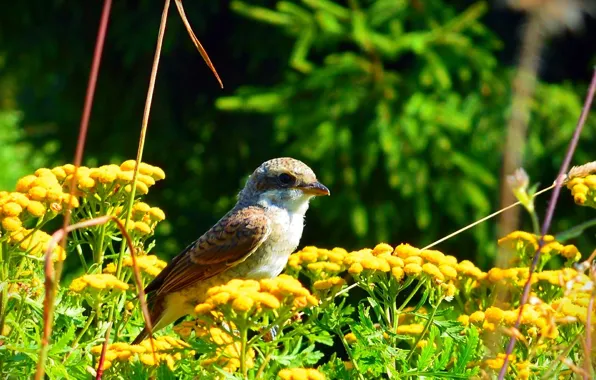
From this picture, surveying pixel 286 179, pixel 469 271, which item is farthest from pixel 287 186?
pixel 469 271

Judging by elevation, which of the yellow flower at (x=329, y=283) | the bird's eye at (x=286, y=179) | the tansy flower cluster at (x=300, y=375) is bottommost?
the bird's eye at (x=286, y=179)

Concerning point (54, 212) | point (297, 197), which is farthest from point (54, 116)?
point (54, 212)

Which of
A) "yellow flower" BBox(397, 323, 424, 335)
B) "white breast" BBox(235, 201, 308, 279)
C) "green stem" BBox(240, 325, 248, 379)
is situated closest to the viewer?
"green stem" BBox(240, 325, 248, 379)

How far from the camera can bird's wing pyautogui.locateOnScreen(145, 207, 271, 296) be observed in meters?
3.55

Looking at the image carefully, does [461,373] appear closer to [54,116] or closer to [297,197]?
[297,197]

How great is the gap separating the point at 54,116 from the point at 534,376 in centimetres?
756

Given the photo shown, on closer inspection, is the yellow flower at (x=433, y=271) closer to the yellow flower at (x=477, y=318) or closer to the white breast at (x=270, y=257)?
the yellow flower at (x=477, y=318)

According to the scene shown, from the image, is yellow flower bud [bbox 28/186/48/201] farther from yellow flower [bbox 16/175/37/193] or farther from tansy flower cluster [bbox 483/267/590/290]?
tansy flower cluster [bbox 483/267/590/290]

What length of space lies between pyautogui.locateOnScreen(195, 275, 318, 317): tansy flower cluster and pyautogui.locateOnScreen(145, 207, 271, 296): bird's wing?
125 centimetres

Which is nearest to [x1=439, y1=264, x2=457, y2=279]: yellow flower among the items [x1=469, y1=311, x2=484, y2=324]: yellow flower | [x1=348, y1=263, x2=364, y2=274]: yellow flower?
[x1=469, y1=311, x2=484, y2=324]: yellow flower

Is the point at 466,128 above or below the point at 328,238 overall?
above

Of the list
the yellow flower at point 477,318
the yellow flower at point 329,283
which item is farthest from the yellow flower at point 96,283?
the yellow flower at point 477,318

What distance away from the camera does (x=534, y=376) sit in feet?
8.18

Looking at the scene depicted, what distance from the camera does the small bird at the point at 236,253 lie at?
355 centimetres
